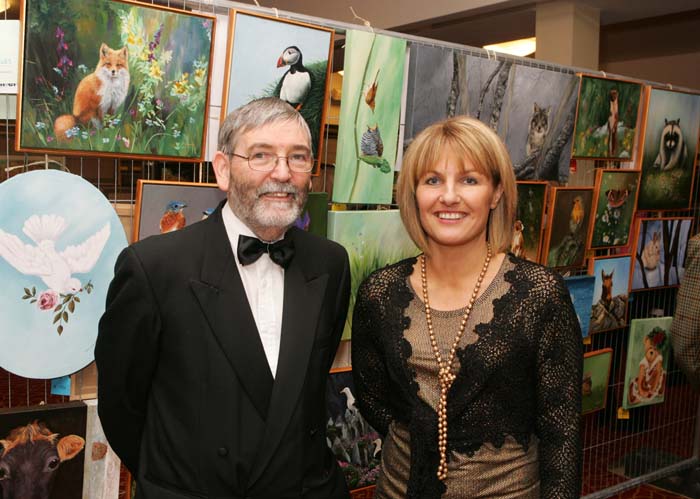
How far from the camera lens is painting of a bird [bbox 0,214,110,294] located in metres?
1.82

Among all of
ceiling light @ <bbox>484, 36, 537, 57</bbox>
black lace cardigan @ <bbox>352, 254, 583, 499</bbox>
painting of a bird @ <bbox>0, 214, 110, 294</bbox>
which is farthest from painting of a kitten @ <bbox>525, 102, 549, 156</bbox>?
ceiling light @ <bbox>484, 36, 537, 57</bbox>

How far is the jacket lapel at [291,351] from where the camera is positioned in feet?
5.10

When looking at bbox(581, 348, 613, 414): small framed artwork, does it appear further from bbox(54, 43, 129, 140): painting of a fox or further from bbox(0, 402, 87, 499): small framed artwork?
bbox(54, 43, 129, 140): painting of a fox

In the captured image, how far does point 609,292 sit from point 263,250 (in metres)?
2.38

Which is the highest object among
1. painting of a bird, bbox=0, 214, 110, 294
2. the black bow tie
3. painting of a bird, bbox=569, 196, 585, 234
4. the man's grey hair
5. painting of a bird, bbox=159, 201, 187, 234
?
the man's grey hair

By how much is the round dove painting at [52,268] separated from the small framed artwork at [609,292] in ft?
7.77

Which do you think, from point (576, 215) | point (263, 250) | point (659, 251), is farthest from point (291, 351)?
point (659, 251)

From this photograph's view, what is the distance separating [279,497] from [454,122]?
1019mm

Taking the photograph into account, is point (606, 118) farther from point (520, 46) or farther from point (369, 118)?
point (520, 46)

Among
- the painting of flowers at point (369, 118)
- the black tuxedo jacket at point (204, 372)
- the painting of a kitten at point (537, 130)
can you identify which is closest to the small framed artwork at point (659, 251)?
the painting of a kitten at point (537, 130)

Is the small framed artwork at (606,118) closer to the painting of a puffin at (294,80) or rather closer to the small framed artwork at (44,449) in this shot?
Answer: the painting of a puffin at (294,80)

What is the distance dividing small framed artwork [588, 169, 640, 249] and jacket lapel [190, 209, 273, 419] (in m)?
2.24

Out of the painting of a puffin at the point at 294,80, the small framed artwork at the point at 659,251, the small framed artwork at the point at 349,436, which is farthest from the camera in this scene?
the small framed artwork at the point at 659,251

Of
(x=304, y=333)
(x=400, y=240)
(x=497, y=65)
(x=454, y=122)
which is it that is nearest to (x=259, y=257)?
(x=304, y=333)
